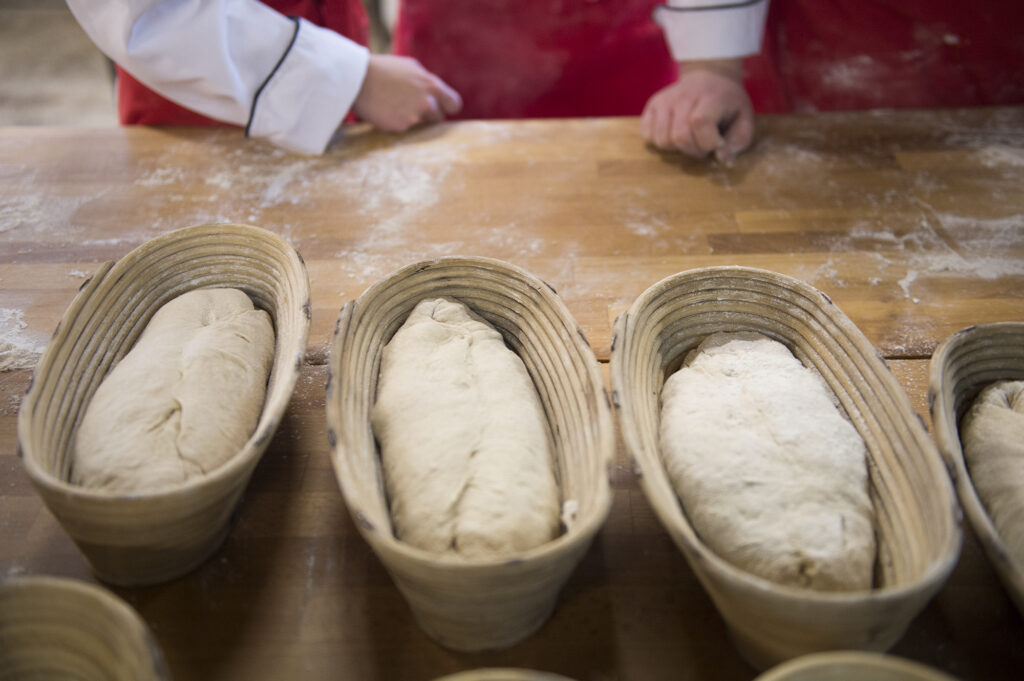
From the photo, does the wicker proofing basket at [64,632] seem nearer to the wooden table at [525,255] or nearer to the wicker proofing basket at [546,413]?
the wooden table at [525,255]

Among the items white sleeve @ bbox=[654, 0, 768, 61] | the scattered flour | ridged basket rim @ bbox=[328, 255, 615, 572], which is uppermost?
white sleeve @ bbox=[654, 0, 768, 61]

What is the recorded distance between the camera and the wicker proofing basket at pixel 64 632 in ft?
2.40

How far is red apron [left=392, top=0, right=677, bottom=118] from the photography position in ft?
7.18

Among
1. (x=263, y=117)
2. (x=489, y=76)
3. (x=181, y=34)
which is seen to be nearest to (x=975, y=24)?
(x=489, y=76)

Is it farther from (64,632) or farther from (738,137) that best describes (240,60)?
(64,632)

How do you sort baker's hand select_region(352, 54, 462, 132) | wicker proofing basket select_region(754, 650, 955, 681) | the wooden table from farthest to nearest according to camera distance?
baker's hand select_region(352, 54, 462, 132) → the wooden table → wicker proofing basket select_region(754, 650, 955, 681)

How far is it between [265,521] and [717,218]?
110cm

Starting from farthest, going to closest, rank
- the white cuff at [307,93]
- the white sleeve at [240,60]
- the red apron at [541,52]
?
the red apron at [541,52], the white cuff at [307,93], the white sleeve at [240,60]

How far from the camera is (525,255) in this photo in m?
1.53

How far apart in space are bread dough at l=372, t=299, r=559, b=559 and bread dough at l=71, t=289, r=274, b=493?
0.20 m

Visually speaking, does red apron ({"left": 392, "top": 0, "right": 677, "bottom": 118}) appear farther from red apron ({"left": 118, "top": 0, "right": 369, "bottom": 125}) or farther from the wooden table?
the wooden table

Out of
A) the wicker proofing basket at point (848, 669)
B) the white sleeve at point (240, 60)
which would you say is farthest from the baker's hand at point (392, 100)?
the wicker proofing basket at point (848, 669)

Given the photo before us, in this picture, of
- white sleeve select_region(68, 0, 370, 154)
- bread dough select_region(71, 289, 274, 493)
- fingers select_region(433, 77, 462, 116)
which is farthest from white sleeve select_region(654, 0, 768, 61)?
bread dough select_region(71, 289, 274, 493)

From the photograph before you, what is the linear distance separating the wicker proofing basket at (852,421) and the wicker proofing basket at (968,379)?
44 millimetres
